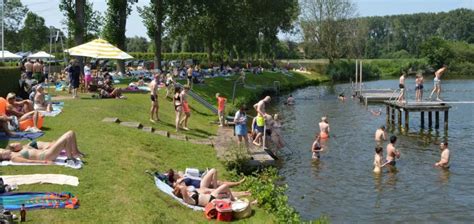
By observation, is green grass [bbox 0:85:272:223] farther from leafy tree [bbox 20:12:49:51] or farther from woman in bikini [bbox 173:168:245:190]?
leafy tree [bbox 20:12:49:51]

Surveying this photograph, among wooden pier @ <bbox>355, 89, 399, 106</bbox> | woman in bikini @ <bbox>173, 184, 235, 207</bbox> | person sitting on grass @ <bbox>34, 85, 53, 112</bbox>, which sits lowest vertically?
woman in bikini @ <bbox>173, 184, 235, 207</bbox>

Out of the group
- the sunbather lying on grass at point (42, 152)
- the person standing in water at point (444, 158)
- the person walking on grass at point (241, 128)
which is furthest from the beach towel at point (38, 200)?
the person standing in water at point (444, 158)

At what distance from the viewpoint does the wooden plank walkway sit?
790 inches

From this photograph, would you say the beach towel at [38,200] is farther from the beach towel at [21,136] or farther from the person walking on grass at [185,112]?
the person walking on grass at [185,112]

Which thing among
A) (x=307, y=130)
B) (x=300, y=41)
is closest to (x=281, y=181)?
(x=307, y=130)

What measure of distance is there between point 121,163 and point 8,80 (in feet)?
45.3

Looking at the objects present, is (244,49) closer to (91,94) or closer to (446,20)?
(91,94)

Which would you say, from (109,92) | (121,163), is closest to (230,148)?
(121,163)

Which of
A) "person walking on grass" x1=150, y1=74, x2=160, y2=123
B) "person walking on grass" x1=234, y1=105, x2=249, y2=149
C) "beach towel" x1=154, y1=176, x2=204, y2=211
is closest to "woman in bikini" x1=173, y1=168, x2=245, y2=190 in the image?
"beach towel" x1=154, y1=176, x2=204, y2=211

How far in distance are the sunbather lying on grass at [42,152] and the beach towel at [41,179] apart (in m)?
1.25

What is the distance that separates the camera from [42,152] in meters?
14.2

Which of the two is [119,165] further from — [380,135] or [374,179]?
[380,135]

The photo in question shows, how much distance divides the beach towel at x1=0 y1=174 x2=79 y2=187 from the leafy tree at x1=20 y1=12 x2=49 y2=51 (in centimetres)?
9764

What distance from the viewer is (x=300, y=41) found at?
348 feet
